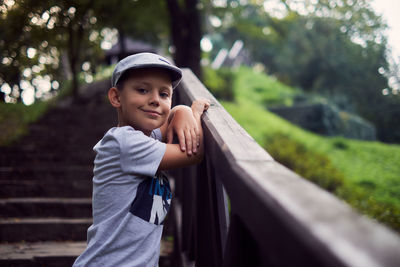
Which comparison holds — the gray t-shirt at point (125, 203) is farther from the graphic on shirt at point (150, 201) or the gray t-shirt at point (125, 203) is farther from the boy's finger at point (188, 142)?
the boy's finger at point (188, 142)

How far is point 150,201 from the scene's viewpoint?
1.34 meters

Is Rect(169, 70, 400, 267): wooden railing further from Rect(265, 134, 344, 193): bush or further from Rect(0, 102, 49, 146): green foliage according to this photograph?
Rect(265, 134, 344, 193): bush

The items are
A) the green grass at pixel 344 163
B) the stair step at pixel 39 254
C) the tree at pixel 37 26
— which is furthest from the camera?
the green grass at pixel 344 163

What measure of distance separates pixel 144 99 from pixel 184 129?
20 centimetres

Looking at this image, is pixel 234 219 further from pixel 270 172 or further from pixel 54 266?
pixel 54 266

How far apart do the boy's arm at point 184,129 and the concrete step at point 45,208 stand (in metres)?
1.95

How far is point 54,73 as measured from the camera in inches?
559

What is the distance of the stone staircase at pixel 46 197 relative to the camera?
8.45 feet

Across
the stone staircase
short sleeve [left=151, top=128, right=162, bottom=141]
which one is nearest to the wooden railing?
short sleeve [left=151, top=128, right=162, bottom=141]

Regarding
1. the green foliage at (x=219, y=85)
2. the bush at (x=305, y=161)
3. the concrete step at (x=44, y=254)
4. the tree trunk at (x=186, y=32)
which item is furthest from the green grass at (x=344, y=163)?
the concrete step at (x=44, y=254)

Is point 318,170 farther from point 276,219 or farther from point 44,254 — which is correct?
point 276,219

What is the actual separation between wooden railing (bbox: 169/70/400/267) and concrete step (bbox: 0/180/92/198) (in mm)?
2471

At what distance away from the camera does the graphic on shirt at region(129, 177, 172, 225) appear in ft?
4.31

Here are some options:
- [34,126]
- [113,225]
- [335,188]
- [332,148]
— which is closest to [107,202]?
[113,225]
